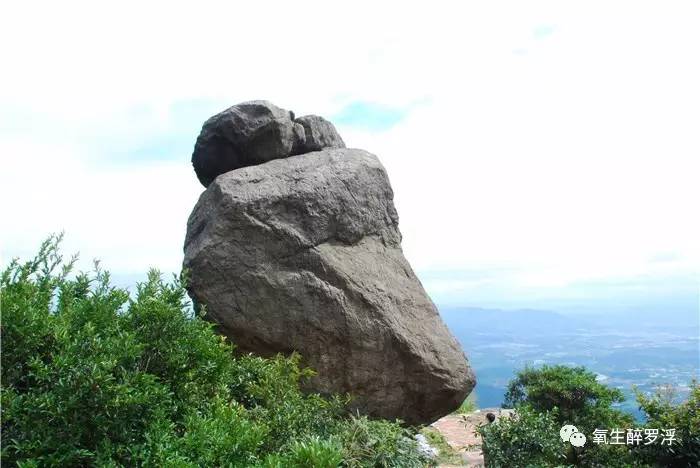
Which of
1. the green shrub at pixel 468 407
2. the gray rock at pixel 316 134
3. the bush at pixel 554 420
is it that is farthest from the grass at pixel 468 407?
the gray rock at pixel 316 134

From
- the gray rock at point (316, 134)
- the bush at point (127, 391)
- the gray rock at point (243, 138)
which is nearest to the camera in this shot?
the bush at point (127, 391)

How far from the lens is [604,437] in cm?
912

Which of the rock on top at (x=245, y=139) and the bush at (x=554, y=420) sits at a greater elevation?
the rock on top at (x=245, y=139)

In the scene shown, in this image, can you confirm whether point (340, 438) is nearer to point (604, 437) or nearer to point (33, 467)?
point (33, 467)

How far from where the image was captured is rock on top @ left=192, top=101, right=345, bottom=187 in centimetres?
941

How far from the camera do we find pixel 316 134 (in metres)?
10.3

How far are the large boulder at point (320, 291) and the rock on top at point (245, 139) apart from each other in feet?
1.81

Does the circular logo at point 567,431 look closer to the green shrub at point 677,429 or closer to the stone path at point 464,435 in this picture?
the green shrub at point 677,429

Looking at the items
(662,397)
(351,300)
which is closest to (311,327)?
(351,300)

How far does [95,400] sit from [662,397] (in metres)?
8.15

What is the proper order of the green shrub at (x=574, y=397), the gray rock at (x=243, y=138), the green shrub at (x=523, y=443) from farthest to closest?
the green shrub at (x=574, y=397) < the gray rock at (x=243, y=138) < the green shrub at (x=523, y=443)

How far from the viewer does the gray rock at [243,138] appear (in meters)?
9.40

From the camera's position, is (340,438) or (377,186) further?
(377,186)

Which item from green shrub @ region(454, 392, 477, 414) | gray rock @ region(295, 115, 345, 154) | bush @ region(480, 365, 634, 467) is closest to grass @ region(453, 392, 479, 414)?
green shrub @ region(454, 392, 477, 414)
